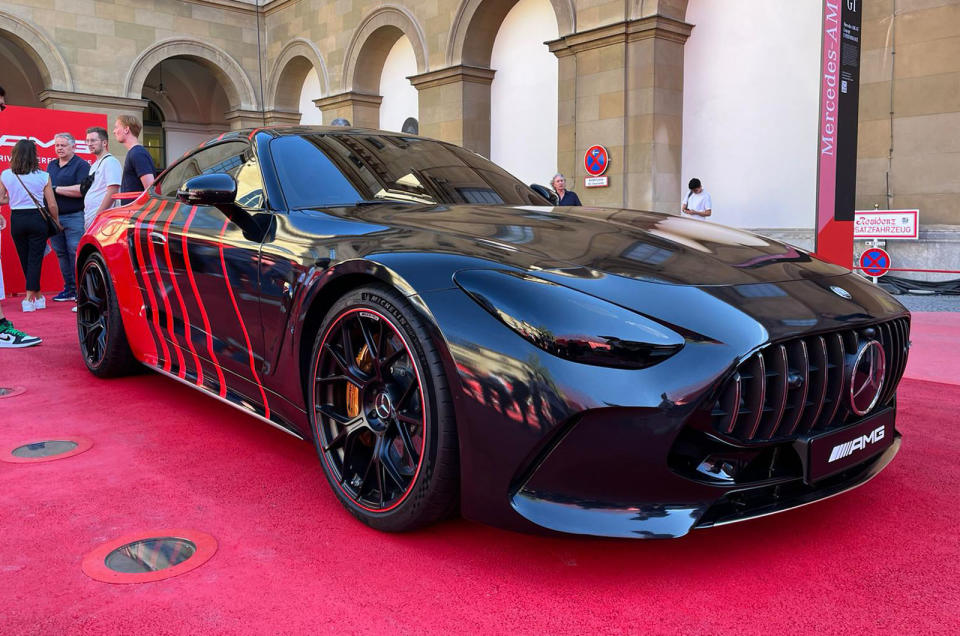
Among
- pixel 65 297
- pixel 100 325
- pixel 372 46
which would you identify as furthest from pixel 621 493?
pixel 372 46

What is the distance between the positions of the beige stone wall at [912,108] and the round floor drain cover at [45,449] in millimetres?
9567

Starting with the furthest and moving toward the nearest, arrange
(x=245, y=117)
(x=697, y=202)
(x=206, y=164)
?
1. (x=245, y=117)
2. (x=697, y=202)
3. (x=206, y=164)

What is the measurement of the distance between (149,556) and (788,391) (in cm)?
177

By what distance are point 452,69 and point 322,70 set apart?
214 inches

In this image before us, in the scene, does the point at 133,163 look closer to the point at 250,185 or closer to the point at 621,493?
the point at 250,185

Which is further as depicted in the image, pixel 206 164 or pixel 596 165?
pixel 596 165

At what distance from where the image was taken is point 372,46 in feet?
58.4

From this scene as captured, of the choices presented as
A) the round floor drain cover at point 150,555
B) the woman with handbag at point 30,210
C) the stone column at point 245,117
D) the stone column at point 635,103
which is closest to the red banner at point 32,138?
the woman with handbag at point 30,210

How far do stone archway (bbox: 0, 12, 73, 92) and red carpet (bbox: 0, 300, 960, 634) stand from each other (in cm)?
1749

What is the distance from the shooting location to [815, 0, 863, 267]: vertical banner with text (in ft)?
20.7

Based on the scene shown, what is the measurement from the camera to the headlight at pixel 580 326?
74.1 inches

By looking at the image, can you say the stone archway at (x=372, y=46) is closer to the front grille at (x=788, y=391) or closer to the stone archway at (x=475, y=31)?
the stone archway at (x=475, y=31)

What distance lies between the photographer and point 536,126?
47.0 ft

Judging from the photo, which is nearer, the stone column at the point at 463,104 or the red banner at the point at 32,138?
the red banner at the point at 32,138
